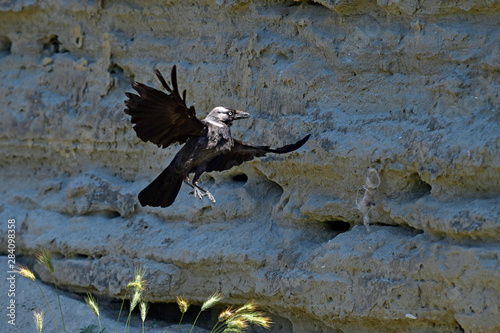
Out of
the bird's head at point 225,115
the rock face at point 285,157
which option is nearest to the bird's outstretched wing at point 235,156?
the bird's head at point 225,115

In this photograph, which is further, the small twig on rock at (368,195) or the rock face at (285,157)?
the small twig on rock at (368,195)

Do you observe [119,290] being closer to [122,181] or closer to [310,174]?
[122,181]

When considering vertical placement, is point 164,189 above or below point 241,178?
above

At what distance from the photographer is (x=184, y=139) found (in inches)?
171

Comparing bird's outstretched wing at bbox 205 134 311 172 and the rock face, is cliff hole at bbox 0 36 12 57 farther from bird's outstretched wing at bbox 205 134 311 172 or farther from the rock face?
bird's outstretched wing at bbox 205 134 311 172

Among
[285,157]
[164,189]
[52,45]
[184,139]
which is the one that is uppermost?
[52,45]

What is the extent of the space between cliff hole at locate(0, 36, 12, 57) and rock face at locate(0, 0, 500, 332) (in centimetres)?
2

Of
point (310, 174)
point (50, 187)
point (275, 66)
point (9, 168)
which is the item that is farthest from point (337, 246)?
point (9, 168)

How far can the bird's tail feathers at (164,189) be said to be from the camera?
4.43m

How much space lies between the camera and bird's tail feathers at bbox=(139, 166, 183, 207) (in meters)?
4.43

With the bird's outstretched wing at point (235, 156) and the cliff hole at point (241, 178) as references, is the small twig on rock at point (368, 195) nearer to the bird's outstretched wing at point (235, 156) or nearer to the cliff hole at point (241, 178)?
the bird's outstretched wing at point (235, 156)

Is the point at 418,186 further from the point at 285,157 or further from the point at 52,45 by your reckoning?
the point at 52,45

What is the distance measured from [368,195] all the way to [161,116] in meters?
1.37

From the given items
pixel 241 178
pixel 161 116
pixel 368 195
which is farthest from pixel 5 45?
pixel 368 195
